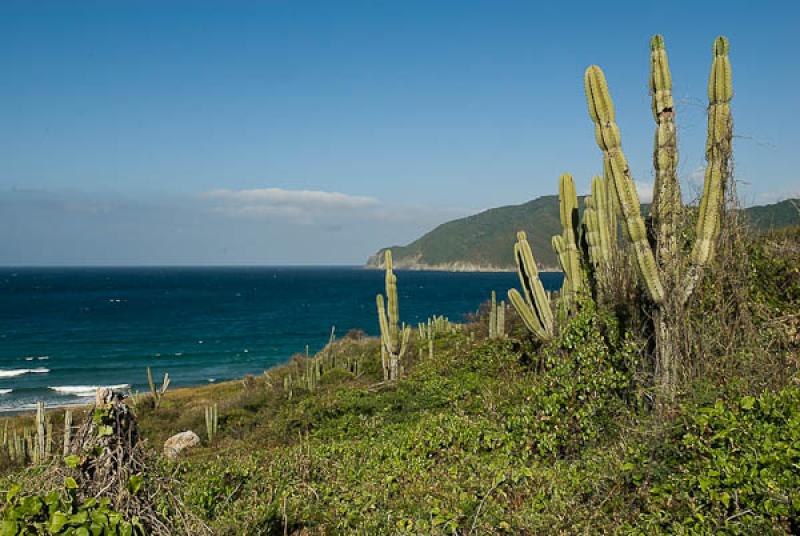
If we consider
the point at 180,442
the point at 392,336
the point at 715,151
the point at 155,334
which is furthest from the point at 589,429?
the point at 155,334

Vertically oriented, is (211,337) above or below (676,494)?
below

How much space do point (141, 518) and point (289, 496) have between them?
95.9 inches

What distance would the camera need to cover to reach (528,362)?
42.7 ft

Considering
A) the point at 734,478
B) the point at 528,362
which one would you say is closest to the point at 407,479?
the point at 734,478

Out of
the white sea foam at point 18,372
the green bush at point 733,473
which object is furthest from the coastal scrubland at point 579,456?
the white sea foam at point 18,372

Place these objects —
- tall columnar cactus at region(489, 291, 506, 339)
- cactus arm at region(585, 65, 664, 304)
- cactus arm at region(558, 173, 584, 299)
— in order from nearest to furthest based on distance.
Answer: cactus arm at region(585, 65, 664, 304) < cactus arm at region(558, 173, 584, 299) < tall columnar cactus at region(489, 291, 506, 339)

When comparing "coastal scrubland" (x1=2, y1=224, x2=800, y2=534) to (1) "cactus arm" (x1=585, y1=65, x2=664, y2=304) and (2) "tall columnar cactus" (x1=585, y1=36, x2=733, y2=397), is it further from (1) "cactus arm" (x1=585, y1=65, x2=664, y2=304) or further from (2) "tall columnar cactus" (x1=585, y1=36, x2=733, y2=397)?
(1) "cactus arm" (x1=585, y1=65, x2=664, y2=304)

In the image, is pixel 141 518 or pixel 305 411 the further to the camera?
pixel 305 411

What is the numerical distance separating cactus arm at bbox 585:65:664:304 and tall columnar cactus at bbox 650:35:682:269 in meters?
0.26

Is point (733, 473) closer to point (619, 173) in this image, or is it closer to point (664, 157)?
point (619, 173)

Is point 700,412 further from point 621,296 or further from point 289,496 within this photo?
point 289,496

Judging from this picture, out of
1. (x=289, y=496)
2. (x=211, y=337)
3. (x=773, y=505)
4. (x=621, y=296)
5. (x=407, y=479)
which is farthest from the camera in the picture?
(x=211, y=337)

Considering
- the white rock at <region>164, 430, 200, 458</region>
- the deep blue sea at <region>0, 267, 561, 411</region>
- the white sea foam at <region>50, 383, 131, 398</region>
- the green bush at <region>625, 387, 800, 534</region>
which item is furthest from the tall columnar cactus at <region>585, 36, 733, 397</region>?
the deep blue sea at <region>0, 267, 561, 411</region>

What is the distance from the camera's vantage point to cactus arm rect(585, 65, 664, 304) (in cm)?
744
